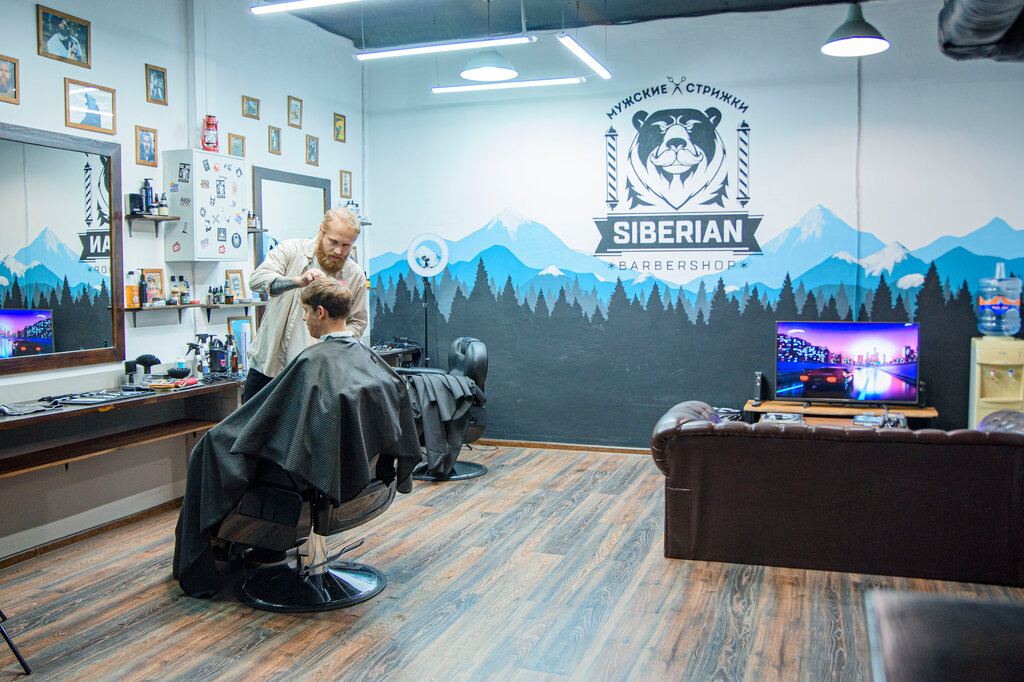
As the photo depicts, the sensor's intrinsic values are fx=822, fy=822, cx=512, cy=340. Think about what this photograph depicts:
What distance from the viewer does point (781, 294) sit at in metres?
6.05

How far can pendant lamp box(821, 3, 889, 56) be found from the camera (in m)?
4.76

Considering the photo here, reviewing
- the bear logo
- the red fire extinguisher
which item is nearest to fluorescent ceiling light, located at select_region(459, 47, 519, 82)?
the bear logo

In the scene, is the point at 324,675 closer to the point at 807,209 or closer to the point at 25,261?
the point at 25,261

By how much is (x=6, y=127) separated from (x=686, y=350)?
453 centimetres

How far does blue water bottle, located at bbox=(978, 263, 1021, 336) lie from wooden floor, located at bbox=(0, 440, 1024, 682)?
2.70 metres

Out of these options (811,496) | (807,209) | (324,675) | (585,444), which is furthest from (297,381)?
(807,209)

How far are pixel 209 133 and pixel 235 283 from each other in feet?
3.14

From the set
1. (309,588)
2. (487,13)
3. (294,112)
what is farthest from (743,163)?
(309,588)

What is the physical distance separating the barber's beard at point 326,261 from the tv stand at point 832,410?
323 cm

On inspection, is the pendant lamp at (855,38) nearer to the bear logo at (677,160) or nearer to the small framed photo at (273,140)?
the bear logo at (677,160)

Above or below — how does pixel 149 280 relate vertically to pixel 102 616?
above

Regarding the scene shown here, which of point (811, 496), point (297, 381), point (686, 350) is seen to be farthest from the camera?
point (686, 350)

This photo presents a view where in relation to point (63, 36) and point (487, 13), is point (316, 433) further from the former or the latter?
point (487, 13)

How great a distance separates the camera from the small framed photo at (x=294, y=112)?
6.02 meters
